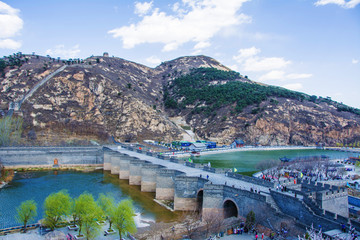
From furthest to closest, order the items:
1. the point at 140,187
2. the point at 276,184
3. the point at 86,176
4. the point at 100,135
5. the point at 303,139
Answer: the point at 303,139
the point at 100,135
the point at 86,176
the point at 140,187
the point at 276,184

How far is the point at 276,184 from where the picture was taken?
2495 cm

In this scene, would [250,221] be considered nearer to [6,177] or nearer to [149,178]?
[149,178]

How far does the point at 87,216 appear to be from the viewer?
67.2ft

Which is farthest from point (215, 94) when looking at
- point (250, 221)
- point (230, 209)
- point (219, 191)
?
point (250, 221)

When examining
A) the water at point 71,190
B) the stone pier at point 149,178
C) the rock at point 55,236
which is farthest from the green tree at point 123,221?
the stone pier at point 149,178

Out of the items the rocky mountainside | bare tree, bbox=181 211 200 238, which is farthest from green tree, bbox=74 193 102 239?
the rocky mountainside

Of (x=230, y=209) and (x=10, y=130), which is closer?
(x=230, y=209)

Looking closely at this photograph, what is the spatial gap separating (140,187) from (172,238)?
1823 cm

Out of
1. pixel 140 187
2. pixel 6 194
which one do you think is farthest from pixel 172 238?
pixel 6 194

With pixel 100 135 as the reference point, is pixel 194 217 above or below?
below

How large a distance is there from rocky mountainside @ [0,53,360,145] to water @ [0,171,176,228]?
2008 cm

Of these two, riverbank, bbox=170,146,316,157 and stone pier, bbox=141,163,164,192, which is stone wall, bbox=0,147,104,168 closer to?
riverbank, bbox=170,146,316,157

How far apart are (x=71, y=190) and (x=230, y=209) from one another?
20472 millimetres

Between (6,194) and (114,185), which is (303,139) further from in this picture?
(6,194)
